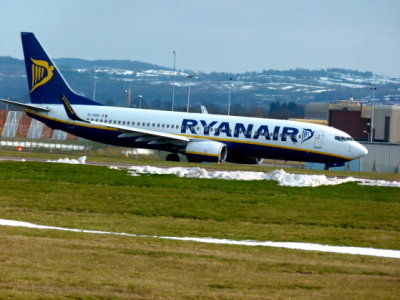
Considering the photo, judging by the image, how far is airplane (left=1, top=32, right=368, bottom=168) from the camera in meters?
57.1

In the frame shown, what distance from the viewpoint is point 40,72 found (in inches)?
2623

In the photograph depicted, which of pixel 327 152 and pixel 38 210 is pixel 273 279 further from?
pixel 327 152

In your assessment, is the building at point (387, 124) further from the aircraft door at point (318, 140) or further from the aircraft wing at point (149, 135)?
the aircraft wing at point (149, 135)

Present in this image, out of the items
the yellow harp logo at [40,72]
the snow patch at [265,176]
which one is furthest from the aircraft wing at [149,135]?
the snow patch at [265,176]

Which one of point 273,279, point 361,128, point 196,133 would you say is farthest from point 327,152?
point 361,128

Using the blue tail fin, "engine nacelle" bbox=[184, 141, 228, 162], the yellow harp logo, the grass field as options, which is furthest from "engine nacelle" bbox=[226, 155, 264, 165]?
the grass field

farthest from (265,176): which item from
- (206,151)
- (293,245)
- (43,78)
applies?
(43,78)

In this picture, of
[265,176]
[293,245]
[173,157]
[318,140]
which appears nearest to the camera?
[293,245]

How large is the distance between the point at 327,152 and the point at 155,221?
31.1m

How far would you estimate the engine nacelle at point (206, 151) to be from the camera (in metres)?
57.4

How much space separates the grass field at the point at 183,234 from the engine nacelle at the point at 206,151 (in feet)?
56.0

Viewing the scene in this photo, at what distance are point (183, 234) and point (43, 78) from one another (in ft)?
144

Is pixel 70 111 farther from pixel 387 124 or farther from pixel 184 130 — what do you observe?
pixel 387 124

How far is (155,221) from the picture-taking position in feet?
89.1
